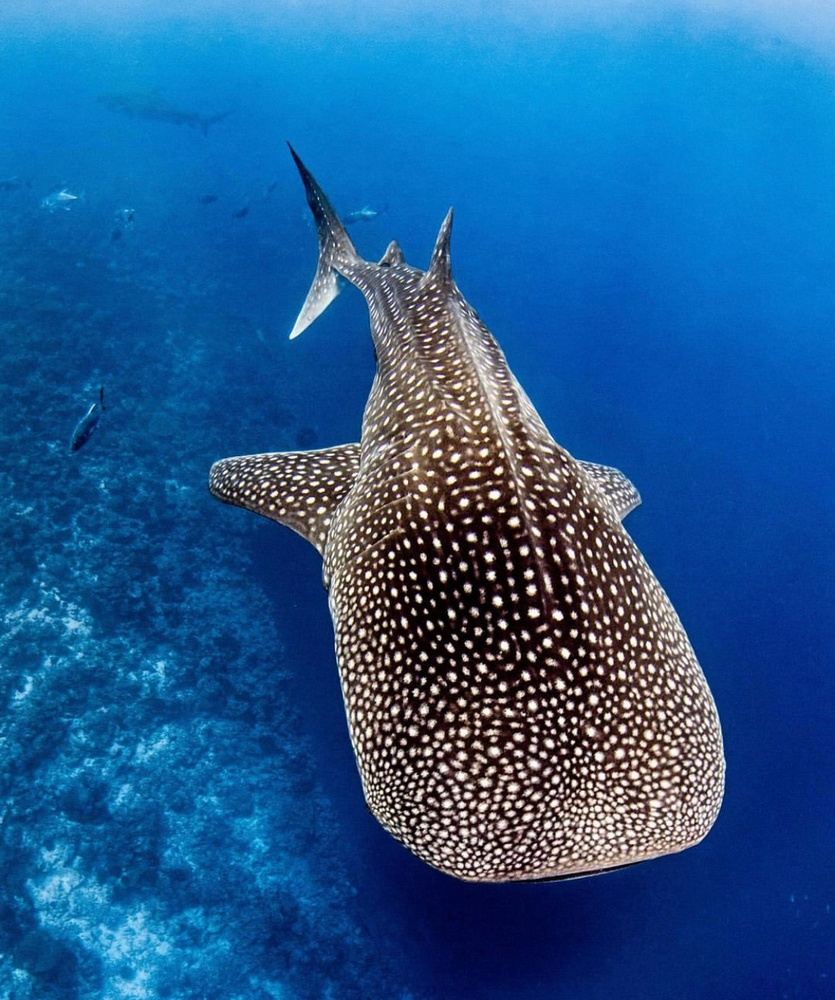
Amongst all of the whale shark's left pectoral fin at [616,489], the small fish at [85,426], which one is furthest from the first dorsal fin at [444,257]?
the small fish at [85,426]

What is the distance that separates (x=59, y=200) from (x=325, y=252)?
8500 mm

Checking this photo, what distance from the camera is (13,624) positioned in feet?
26.6

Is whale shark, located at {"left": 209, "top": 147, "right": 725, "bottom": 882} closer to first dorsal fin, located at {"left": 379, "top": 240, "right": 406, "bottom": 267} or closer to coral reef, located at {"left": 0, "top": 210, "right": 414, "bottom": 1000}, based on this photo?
first dorsal fin, located at {"left": 379, "top": 240, "right": 406, "bottom": 267}

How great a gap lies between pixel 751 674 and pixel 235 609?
663 cm

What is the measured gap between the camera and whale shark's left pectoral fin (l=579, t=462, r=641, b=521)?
583 centimetres

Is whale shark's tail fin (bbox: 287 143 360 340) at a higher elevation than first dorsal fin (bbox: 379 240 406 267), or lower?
lower

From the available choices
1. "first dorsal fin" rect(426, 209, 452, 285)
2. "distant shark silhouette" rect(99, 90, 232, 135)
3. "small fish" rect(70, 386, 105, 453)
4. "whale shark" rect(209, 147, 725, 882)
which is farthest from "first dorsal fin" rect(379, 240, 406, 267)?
"distant shark silhouette" rect(99, 90, 232, 135)

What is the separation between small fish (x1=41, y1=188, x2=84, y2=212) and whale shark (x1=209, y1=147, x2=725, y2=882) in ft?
43.1

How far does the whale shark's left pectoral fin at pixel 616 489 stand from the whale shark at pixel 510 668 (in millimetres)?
1985

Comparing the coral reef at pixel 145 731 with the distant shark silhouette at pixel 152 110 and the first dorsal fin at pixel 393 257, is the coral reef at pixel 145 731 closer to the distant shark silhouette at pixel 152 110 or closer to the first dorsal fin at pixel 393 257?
the first dorsal fin at pixel 393 257

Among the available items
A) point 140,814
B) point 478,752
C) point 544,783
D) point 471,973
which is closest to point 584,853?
point 544,783

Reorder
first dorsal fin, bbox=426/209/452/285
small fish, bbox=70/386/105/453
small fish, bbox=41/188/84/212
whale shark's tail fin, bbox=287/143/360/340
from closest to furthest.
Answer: first dorsal fin, bbox=426/209/452/285, whale shark's tail fin, bbox=287/143/360/340, small fish, bbox=70/386/105/453, small fish, bbox=41/188/84/212

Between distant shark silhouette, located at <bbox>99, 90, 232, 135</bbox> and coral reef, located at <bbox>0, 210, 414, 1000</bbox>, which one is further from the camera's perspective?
distant shark silhouette, located at <bbox>99, 90, 232, 135</bbox>

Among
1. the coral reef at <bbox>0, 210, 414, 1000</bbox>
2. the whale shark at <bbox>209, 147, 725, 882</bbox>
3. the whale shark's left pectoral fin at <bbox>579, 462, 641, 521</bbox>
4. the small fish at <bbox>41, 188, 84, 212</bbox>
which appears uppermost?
the whale shark at <bbox>209, 147, 725, 882</bbox>
